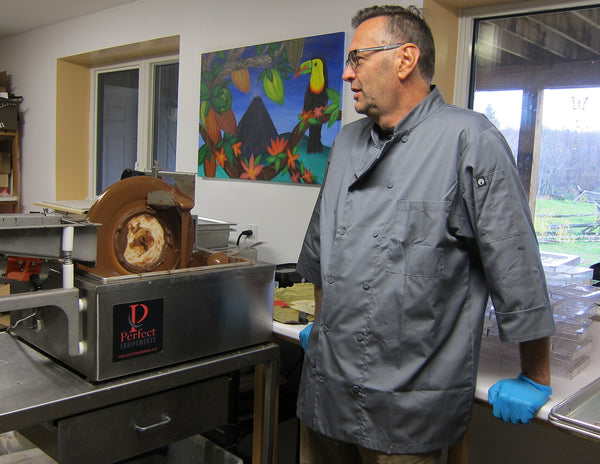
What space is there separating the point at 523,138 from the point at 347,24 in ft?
2.68

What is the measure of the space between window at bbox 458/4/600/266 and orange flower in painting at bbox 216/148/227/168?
4.13 ft

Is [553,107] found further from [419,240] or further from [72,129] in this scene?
[72,129]

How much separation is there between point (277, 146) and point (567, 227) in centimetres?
124

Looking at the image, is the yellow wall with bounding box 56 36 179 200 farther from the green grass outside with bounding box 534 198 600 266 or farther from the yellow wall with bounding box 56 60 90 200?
the green grass outside with bounding box 534 198 600 266

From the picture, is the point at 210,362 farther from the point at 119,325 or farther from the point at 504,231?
the point at 504,231

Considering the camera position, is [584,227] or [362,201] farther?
[584,227]

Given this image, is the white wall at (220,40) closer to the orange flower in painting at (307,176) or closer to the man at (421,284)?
the orange flower in painting at (307,176)

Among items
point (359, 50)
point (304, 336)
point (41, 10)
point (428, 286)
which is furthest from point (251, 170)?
point (41, 10)

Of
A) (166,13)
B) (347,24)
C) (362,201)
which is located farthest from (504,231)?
(166,13)

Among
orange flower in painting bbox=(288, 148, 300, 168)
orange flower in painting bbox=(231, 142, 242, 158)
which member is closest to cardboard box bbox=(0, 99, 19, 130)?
orange flower in painting bbox=(231, 142, 242, 158)

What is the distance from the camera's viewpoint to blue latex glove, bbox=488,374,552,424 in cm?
113

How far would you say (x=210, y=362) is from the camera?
4.61 feet

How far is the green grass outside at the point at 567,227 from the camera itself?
6.29ft

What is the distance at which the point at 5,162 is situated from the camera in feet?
15.1
